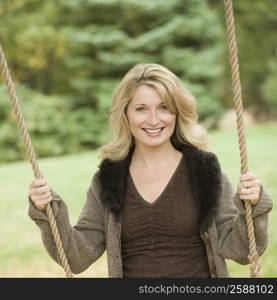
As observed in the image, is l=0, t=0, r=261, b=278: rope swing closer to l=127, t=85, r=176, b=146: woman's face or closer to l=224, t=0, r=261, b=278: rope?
l=224, t=0, r=261, b=278: rope

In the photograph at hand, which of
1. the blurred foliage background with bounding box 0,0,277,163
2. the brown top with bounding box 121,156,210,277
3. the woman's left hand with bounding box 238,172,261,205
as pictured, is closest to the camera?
the woman's left hand with bounding box 238,172,261,205

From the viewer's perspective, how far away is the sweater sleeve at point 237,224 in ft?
6.21

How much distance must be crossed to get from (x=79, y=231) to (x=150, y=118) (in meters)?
0.52

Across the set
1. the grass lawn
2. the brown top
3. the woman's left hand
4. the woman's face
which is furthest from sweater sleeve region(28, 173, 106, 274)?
the grass lawn

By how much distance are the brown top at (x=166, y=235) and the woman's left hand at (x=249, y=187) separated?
0.28 m

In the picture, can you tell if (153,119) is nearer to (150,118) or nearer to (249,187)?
(150,118)

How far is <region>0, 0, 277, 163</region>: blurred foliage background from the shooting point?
13.2 meters

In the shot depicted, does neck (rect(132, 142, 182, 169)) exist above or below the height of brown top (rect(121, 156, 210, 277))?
above

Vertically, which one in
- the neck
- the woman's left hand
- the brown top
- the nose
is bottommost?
the brown top

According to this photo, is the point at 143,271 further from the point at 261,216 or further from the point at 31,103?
the point at 31,103

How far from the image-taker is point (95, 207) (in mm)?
2172

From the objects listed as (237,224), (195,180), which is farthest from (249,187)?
(195,180)

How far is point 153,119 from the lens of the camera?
2033 mm

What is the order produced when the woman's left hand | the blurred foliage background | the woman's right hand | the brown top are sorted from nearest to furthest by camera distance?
1. the woman's left hand
2. the woman's right hand
3. the brown top
4. the blurred foliage background
